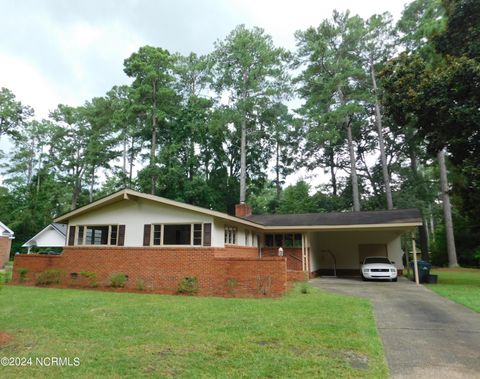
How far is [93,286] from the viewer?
1361 centimetres

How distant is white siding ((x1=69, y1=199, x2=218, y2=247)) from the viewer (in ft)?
42.4

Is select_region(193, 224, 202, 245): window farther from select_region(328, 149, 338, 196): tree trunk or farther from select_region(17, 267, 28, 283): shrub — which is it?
select_region(328, 149, 338, 196): tree trunk

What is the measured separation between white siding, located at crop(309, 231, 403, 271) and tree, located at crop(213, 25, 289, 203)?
10.9 meters

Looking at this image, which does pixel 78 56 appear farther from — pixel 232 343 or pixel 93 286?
pixel 232 343

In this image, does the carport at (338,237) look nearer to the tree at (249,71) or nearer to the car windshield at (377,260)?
the car windshield at (377,260)

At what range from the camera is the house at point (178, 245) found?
11.7m

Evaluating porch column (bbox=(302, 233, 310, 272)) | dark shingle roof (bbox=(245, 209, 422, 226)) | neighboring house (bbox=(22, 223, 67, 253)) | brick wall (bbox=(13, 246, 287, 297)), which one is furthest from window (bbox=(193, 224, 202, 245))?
neighboring house (bbox=(22, 223, 67, 253))

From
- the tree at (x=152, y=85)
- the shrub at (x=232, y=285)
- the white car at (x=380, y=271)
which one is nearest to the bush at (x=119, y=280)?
the shrub at (x=232, y=285)

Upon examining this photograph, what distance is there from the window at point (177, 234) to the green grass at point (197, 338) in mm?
3963

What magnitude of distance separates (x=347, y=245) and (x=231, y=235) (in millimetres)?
9606

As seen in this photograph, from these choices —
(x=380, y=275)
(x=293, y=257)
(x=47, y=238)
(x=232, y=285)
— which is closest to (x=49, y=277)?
A: (x=232, y=285)

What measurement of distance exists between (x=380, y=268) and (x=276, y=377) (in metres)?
13.9

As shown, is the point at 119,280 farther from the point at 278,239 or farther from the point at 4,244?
the point at 4,244

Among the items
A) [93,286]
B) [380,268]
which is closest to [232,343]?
[93,286]
